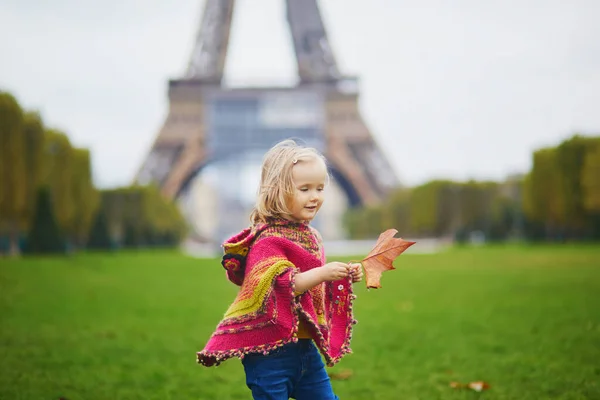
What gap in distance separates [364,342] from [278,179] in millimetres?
3057

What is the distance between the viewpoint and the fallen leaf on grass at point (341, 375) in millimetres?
3805

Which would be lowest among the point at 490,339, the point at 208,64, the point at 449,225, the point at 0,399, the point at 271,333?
the point at 449,225

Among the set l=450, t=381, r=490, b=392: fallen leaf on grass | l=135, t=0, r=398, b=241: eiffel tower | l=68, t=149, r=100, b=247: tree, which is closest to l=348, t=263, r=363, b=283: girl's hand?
l=450, t=381, r=490, b=392: fallen leaf on grass

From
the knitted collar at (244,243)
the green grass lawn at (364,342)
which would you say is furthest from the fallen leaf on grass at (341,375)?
the knitted collar at (244,243)

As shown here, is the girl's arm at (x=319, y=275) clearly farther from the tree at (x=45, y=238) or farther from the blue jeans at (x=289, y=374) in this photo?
the tree at (x=45, y=238)

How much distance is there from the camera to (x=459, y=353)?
4477 mm

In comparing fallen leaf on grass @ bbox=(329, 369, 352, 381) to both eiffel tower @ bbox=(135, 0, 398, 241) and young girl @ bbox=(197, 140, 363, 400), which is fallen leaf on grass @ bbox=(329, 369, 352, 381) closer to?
young girl @ bbox=(197, 140, 363, 400)

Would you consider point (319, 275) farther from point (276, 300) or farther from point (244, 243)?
point (244, 243)

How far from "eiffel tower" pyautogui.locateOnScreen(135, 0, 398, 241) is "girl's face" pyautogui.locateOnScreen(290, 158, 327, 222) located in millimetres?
29608

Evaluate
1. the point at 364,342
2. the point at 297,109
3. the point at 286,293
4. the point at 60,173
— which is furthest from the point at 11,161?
the point at 286,293

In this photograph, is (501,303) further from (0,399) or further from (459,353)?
(0,399)

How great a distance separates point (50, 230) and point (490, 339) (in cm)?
1689

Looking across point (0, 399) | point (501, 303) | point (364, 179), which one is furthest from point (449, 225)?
point (0, 399)

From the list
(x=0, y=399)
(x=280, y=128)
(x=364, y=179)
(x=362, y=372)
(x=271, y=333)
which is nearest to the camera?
(x=271, y=333)
